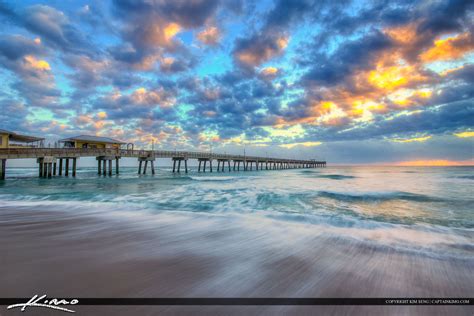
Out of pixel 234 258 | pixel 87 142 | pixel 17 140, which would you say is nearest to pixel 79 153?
pixel 87 142

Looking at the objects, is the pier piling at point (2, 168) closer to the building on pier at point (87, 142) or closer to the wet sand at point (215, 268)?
the building on pier at point (87, 142)

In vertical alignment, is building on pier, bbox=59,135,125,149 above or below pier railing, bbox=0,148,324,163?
above

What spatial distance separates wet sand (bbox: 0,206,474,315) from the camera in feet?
8.43

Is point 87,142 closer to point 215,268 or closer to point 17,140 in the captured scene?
point 17,140

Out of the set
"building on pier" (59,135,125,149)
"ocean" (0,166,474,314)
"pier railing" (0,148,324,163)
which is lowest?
"ocean" (0,166,474,314)

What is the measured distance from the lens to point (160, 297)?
99.8 inches

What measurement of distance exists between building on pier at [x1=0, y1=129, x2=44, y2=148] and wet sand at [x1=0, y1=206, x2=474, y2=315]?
2822 cm

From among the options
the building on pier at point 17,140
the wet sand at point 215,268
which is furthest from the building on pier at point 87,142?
the wet sand at point 215,268

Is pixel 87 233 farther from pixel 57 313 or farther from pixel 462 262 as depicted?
pixel 462 262

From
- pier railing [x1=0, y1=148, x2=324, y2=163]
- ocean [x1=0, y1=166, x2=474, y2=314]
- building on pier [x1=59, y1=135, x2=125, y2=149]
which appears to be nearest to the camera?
ocean [x1=0, y1=166, x2=474, y2=314]

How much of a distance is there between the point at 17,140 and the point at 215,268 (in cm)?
4458

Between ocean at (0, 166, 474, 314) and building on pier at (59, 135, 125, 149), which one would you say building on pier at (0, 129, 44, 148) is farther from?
ocean at (0, 166, 474, 314)

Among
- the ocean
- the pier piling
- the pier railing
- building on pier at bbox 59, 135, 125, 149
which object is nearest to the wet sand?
the ocean

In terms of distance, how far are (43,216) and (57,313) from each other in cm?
699
